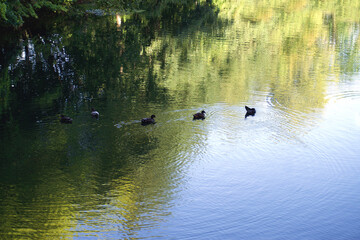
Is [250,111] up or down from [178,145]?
up

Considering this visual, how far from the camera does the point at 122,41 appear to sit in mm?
37375

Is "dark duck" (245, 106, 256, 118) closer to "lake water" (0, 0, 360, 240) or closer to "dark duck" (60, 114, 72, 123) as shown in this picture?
"lake water" (0, 0, 360, 240)

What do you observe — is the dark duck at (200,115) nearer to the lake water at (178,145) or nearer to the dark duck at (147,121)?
the lake water at (178,145)

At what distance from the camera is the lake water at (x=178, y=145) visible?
12.2m

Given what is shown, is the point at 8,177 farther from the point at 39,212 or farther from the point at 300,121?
the point at 300,121

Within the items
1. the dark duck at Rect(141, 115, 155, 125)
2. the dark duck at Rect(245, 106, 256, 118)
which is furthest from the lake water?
the dark duck at Rect(245, 106, 256, 118)

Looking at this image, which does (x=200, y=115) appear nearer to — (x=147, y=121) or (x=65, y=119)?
(x=147, y=121)

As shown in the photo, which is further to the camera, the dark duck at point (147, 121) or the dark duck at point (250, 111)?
the dark duck at point (250, 111)

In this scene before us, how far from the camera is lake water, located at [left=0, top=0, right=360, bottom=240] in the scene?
40.0ft

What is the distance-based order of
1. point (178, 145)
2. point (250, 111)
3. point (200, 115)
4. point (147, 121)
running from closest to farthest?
1. point (178, 145)
2. point (147, 121)
3. point (200, 115)
4. point (250, 111)

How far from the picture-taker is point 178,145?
16.5m

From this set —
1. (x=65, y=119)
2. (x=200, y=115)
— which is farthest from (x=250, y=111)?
(x=65, y=119)

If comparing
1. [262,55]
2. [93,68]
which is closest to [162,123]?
[93,68]

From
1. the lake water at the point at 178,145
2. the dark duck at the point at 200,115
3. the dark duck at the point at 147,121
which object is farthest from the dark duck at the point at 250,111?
the dark duck at the point at 147,121
